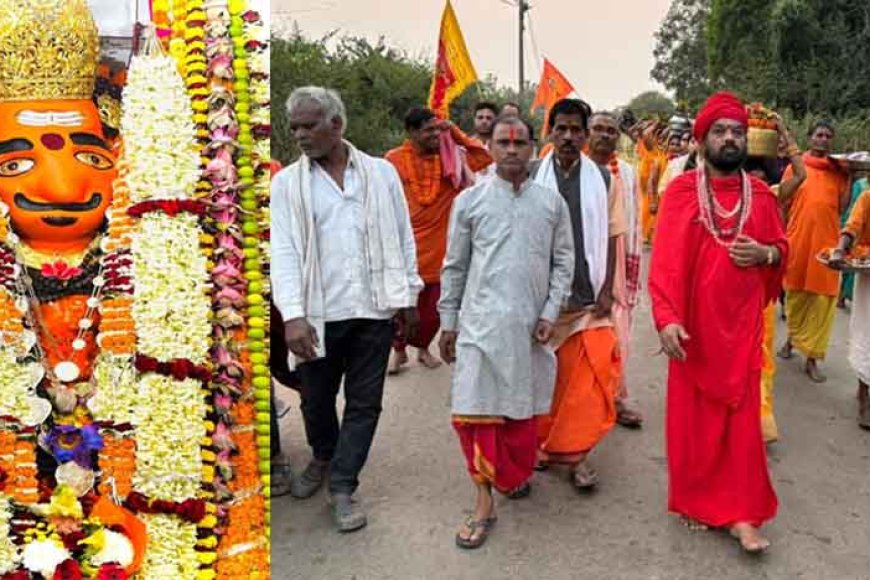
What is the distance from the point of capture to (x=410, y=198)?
5758 mm

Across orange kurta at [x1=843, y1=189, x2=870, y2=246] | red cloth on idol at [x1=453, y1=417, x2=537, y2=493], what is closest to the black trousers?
red cloth on idol at [x1=453, y1=417, x2=537, y2=493]

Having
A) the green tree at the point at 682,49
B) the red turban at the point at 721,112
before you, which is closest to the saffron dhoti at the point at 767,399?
the red turban at the point at 721,112

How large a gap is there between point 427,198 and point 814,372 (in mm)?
3065

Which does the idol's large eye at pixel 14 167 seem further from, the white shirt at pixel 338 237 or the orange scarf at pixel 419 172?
the orange scarf at pixel 419 172

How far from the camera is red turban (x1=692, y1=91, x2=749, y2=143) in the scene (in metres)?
3.64

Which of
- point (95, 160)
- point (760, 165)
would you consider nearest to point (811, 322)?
point (760, 165)

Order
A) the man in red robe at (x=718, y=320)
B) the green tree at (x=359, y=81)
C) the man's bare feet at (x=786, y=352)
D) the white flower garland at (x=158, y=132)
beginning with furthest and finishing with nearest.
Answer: the green tree at (x=359, y=81)
the man's bare feet at (x=786, y=352)
the man in red robe at (x=718, y=320)
the white flower garland at (x=158, y=132)

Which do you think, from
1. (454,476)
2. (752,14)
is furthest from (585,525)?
(752,14)

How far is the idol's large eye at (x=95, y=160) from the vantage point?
2436 mm

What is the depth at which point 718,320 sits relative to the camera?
3.51 metres

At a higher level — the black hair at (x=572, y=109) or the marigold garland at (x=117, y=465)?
the black hair at (x=572, y=109)

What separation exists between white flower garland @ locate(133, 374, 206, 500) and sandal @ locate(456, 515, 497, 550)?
1.48 meters

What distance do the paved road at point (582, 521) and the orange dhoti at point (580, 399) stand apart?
0.77 feet

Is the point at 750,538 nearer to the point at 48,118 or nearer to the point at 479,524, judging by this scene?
the point at 479,524
